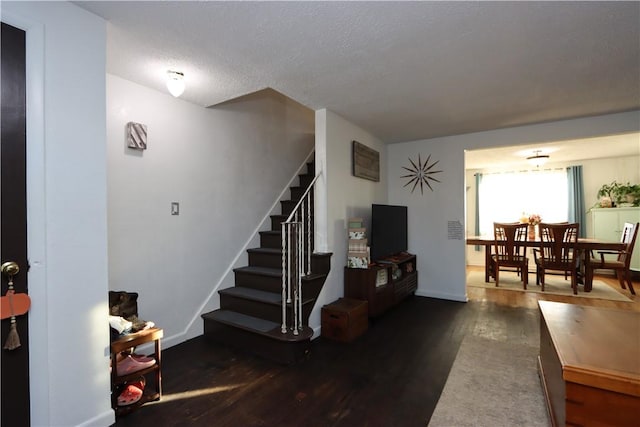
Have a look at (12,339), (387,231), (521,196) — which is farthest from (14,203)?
(521,196)

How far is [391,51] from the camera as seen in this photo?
80.6 inches

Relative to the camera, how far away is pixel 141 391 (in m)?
1.86

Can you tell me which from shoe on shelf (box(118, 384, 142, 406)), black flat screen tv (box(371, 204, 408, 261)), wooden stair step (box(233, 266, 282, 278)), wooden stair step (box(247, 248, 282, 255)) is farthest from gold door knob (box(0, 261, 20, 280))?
black flat screen tv (box(371, 204, 408, 261))

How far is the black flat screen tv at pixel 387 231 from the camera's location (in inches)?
141

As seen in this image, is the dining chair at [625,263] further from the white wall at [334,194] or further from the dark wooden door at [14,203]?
the dark wooden door at [14,203]

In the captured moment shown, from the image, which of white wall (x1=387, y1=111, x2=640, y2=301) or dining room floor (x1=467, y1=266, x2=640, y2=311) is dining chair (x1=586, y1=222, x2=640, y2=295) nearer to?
dining room floor (x1=467, y1=266, x2=640, y2=311)

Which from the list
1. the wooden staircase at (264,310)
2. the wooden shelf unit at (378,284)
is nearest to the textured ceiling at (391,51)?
the wooden staircase at (264,310)

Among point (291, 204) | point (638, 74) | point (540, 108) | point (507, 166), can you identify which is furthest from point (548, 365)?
point (507, 166)

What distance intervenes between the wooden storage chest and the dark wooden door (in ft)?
6.94

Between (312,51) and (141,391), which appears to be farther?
(312,51)

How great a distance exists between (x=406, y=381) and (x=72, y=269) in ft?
7.17

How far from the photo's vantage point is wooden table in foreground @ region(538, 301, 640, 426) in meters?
1.17

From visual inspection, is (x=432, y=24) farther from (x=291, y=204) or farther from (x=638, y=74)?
(x=291, y=204)

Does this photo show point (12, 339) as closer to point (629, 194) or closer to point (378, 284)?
point (378, 284)
